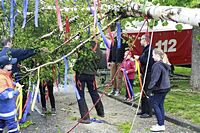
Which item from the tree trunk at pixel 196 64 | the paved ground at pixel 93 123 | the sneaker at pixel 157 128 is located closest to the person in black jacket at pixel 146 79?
the paved ground at pixel 93 123

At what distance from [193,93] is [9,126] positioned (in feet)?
24.7

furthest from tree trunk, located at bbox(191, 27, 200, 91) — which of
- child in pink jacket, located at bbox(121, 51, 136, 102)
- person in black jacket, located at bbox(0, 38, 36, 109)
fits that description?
person in black jacket, located at bbox(0, 38, 36, 109)

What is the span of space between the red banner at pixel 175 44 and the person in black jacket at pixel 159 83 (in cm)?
848

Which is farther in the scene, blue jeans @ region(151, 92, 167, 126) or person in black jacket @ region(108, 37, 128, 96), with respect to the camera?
person in black jacket @ region(108, 37, 128, 96)

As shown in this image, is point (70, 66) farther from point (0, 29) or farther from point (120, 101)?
point (120, 101)

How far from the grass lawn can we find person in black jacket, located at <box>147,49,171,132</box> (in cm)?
95

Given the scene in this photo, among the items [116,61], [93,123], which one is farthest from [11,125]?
[116,61]

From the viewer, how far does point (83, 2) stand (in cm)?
739

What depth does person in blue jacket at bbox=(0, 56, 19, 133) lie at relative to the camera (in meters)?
6.87

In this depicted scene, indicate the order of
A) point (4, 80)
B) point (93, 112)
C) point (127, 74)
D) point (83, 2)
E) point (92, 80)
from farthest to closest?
point (127, 74)
point (93, 112)
point (92, 80)
point (83, 2)
point (4, 80)

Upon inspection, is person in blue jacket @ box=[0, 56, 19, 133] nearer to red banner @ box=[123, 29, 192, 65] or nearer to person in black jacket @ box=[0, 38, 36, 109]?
person in black jacket @ box=[0, 38, 36, 109]

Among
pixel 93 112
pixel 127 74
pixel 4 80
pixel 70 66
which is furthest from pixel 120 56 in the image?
pixel 4 80

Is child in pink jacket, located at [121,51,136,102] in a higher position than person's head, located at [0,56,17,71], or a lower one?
lower

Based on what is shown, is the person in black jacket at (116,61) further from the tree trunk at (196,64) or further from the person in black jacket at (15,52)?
the person in black jacket at (15,52)
